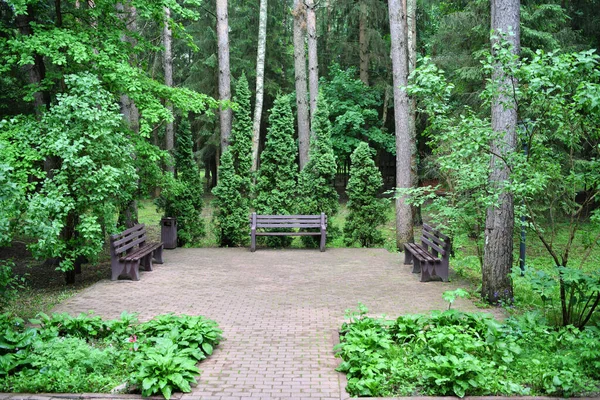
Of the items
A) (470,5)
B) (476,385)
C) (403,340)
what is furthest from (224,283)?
(470,5)

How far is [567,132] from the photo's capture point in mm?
6715

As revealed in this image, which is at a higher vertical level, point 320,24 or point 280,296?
point 320,24

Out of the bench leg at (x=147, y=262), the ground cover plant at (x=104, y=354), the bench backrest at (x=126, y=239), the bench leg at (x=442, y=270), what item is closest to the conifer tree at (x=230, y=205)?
the bench backrest at (x=126, y=239)

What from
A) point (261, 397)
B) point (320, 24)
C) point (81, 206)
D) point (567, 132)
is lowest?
point (261, 397)

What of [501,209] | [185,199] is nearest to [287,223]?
[185,199]

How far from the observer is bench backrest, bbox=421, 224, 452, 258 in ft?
31.5

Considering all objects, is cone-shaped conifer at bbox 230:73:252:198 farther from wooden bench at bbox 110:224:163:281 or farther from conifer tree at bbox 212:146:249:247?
wooden bench at bbox 110:224:163:281

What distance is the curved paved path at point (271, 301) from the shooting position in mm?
5215

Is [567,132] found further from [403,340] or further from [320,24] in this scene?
[320,24]

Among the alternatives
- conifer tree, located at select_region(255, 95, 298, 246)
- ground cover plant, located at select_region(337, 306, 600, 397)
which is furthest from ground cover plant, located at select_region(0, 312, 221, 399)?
Answer: conifer tree, located at select_region(255, 95, 298, 246)

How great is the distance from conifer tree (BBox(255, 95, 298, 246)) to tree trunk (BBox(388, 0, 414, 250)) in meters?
2.89

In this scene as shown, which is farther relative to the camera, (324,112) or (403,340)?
(324,112)

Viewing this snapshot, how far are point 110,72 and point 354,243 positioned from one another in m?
7.64

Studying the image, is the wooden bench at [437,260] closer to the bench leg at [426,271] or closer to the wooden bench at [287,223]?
the bench leg at [426,271]
